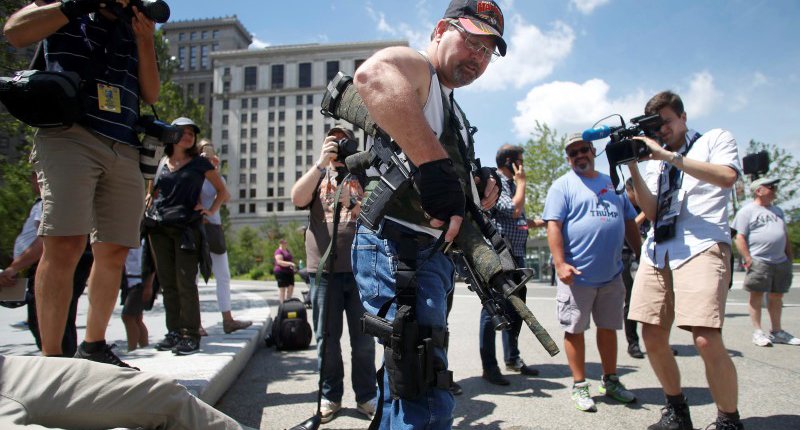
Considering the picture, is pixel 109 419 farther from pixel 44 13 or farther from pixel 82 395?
pixel 44 13

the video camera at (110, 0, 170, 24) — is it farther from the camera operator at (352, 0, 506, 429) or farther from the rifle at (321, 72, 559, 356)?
the camera operator at (352, 0, 506, 429)

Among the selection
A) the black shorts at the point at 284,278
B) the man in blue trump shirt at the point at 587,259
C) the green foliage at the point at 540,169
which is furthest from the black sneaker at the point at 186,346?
the green foliage at the point at 540,169

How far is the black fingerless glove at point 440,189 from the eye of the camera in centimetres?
171

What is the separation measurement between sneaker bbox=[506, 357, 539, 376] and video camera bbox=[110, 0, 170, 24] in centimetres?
405

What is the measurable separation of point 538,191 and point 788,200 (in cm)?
1712

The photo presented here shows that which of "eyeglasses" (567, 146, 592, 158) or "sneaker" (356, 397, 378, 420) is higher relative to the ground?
"eyeglasses" (567, 146, 592, 158)

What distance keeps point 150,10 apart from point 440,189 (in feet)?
7.06

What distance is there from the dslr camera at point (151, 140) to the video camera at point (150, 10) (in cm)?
58

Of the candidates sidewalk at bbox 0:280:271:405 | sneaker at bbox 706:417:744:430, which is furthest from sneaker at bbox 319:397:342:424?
sneaker at bbox 706:417:744:430

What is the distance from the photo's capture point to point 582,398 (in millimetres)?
3574

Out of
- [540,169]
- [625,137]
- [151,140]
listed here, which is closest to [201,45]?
[540,169]

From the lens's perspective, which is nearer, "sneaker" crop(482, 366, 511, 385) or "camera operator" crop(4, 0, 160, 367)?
"camera operator" crop(4, 0, 160, 367)

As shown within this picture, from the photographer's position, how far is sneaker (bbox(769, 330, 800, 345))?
5895mm

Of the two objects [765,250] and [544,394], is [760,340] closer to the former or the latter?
[765,250]
